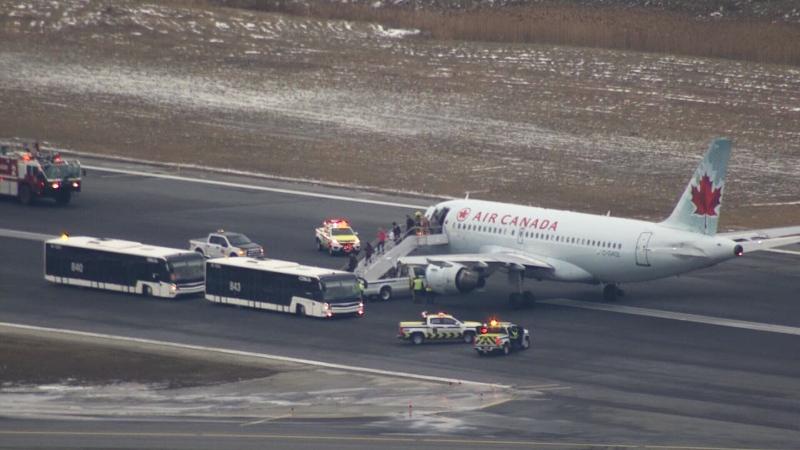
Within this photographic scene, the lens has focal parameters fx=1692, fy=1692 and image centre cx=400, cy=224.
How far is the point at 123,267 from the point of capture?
90625 millimetres

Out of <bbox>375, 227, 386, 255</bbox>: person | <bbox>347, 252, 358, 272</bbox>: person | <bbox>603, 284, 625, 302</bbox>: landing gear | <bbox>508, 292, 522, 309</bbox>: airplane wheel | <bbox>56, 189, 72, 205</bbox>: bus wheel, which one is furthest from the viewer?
<bbox>56, 189, 72, 205</bbox>: bus wheel

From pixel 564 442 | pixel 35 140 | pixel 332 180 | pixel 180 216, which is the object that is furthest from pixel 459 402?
pixel 35 140

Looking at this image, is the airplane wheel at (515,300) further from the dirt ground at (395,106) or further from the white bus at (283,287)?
the dirt ground at (395,106)

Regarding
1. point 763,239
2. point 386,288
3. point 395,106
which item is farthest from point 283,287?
point 395,106

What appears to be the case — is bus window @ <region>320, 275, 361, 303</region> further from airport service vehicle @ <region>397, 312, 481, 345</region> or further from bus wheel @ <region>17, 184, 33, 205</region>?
bus wheel @ <region>17, 184, 33, 205</region>

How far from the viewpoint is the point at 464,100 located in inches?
6004

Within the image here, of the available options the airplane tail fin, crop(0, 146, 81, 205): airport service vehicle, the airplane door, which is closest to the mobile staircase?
the airplane door

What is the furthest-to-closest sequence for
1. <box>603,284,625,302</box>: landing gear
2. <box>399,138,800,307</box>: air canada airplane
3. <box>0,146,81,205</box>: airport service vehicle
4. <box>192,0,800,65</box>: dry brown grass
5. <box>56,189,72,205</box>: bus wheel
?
<box>192,0,800,65</box>: dry brown grass
<box>56,189,72,205</box>: bus wheel
<box>0,146,81,205</box>: airport service vehicle
<box>603,284,625,302</box>: landing gear
<box>399,138,800,307</box>: air canada airplane

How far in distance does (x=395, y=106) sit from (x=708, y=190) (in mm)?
67891

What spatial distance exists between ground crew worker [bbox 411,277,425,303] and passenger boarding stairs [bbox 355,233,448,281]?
105 inches

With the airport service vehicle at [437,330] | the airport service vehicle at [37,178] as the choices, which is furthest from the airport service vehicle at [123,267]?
the airport service vehicle at [37,178]

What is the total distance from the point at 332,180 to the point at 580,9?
52.1 meters

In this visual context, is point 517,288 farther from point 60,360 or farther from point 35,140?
point 35,140

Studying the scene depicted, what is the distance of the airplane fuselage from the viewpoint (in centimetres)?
8556
